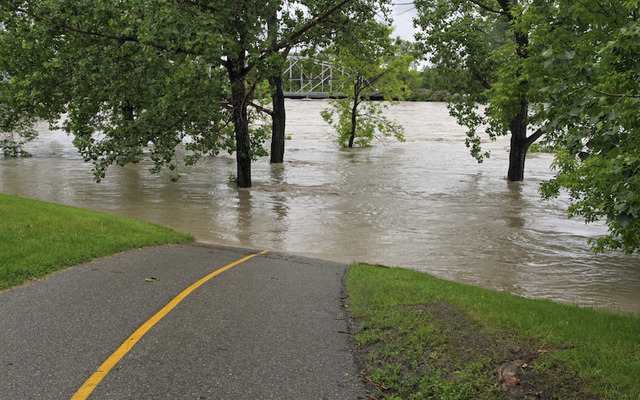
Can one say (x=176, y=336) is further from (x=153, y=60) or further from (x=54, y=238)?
(x=153, y=60)

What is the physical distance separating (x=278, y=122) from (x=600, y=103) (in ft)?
88.7

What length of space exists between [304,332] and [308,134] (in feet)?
168

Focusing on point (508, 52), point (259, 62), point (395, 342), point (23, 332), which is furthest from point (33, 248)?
point (508, 52)

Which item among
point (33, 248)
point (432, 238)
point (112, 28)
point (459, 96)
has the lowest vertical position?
point (432, 238)

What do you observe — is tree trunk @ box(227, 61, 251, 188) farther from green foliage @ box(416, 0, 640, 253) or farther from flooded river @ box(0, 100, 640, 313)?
green foliage @ box(416, 0, 640, 253)

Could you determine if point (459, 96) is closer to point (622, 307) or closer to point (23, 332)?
point (622, 307)

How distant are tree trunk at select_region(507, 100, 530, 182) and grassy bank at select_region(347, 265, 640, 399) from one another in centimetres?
1965

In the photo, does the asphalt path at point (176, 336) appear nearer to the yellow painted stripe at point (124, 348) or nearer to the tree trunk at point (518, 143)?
the yellow painted stripe at point (124, 348)

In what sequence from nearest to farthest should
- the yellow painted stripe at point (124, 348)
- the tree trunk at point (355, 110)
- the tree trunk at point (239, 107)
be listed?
the yellow painted stripe at point (124, 348), the tree trunk at point (239, 107), the tree trunk at point (355, 110)

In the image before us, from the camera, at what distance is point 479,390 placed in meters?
4.97

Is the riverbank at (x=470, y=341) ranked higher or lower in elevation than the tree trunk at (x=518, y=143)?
lower

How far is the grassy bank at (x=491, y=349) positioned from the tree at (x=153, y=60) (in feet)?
40.7

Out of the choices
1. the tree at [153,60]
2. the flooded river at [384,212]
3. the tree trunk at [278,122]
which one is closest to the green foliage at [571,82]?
the flooded river at [384,212]

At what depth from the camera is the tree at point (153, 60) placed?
18078mm
